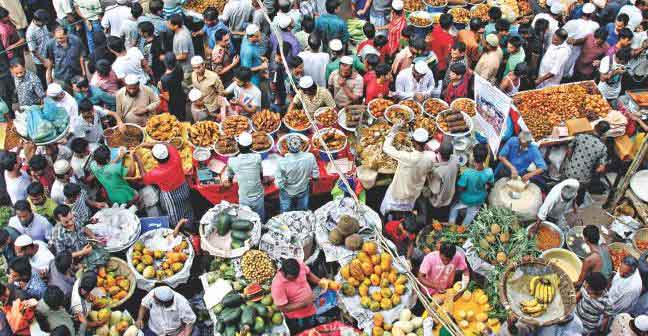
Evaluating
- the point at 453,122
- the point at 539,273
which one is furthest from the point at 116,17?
the point at 539,273

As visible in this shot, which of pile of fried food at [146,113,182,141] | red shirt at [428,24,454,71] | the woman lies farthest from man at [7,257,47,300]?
red shirt at [428,24,454,71]

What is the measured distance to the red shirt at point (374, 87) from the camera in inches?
385

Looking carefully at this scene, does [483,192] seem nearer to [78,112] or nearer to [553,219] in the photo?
[553,219]

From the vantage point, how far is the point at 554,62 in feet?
34.2

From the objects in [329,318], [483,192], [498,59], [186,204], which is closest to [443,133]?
[483,192]

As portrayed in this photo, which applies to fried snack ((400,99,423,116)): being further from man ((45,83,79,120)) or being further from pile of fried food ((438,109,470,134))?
man ((45,83,79,120))

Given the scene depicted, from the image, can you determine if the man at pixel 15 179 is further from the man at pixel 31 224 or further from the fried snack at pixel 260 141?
the fried snack at pixel 260 141

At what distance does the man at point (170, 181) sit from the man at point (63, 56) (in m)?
2.78

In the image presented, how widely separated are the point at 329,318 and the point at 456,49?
459cm

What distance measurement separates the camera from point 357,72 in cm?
1027

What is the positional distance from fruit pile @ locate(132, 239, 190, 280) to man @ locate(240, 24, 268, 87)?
351cm

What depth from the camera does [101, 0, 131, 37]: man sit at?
10.6 meters

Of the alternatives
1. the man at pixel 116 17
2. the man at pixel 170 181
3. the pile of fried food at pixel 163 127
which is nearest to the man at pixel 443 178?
the man at pixel 170 181

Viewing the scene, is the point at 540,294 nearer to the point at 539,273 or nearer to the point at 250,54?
the point at 539,273
